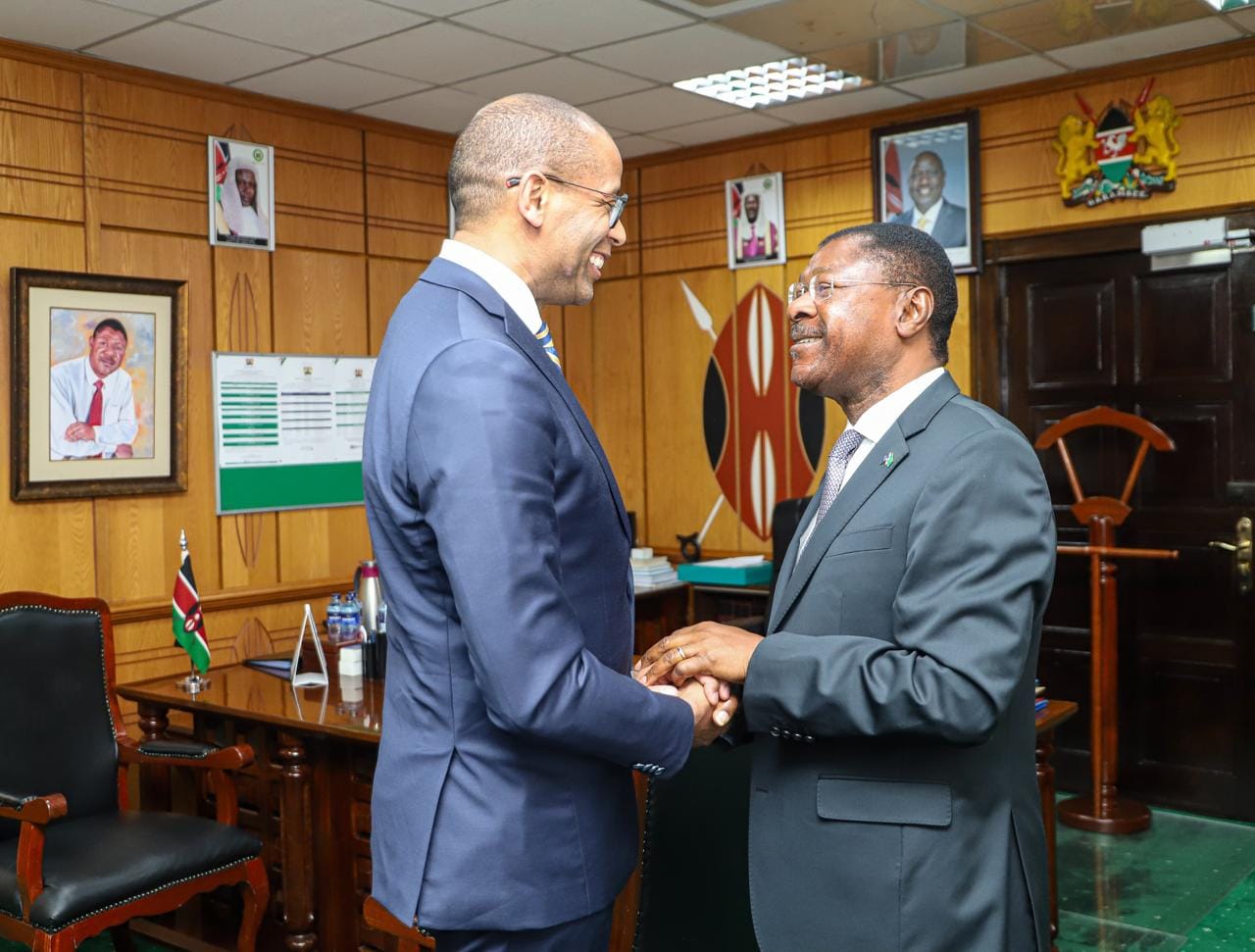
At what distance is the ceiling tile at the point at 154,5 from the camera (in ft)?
13.4

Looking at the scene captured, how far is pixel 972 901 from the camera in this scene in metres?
1.68

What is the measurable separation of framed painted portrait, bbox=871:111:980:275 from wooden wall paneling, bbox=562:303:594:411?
1811 millimetres

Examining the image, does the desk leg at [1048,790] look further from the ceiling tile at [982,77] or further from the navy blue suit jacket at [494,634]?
the ceiling tile at [982,77]

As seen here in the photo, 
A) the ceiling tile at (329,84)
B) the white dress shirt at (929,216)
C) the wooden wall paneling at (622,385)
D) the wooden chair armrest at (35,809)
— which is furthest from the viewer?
the wooden wall paneling at (622,385)

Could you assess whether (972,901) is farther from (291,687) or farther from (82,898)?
(291,687)

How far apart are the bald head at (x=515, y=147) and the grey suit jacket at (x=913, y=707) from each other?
617 mm

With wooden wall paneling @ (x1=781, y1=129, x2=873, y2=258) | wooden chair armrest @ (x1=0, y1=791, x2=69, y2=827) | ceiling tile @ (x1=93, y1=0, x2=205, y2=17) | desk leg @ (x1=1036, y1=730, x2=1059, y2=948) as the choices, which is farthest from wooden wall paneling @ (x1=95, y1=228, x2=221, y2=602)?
desk leg @ (x1=1036, y1=730, x2=1059, y2=948)

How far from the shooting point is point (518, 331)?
1532 mm

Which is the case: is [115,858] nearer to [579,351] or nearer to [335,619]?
[335,619]

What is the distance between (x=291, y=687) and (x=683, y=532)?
10.3 feet

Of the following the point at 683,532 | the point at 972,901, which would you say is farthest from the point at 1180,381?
the point at 972,901

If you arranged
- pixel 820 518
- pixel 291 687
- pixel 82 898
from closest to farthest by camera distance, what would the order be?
pixel 820 518
pixel 82 898
pixel 291 687

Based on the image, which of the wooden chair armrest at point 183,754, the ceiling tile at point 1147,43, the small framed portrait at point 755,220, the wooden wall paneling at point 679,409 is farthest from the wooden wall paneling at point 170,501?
the ceiling tile at point 1147,43

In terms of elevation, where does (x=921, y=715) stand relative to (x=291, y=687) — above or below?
above
